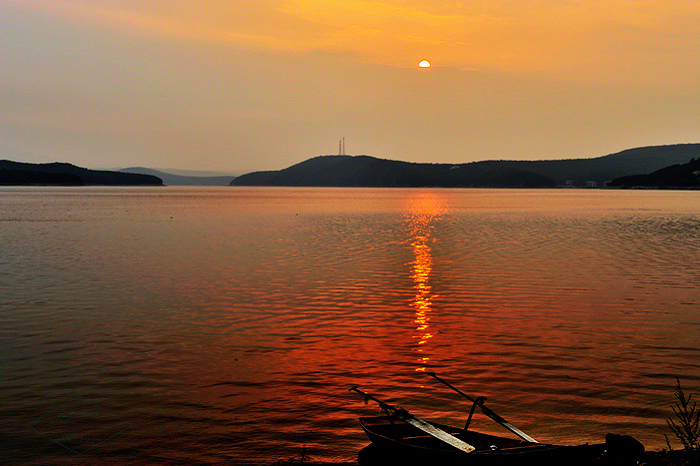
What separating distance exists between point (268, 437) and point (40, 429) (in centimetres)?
447

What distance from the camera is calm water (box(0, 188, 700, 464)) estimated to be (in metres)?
11.3

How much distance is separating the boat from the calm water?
1.80m

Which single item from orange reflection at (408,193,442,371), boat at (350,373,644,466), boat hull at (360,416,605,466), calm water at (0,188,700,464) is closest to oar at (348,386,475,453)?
boat at (350,373,644,466)

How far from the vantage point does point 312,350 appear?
1652 centimetres

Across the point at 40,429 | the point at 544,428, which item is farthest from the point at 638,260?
the point at 40,429

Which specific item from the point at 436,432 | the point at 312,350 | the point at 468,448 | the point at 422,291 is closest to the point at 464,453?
the point at 468,448

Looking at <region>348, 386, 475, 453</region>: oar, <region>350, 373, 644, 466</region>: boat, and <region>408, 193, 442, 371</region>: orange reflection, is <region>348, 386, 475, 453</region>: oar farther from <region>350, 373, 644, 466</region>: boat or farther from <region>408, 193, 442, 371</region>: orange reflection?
<region>408, 193, 442, 371</region>: orange reflection

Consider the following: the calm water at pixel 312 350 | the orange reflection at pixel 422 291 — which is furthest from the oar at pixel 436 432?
the orange reflection at pixel 422 291

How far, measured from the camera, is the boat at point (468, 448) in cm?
747

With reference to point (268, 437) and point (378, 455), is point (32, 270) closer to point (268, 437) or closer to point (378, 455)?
point (268, 437)

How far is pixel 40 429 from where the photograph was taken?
37.3 feet

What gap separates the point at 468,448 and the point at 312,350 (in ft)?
29.7

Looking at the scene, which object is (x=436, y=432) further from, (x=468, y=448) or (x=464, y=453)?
(x=464, y=453)

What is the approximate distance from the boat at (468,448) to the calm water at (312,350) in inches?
71.0
